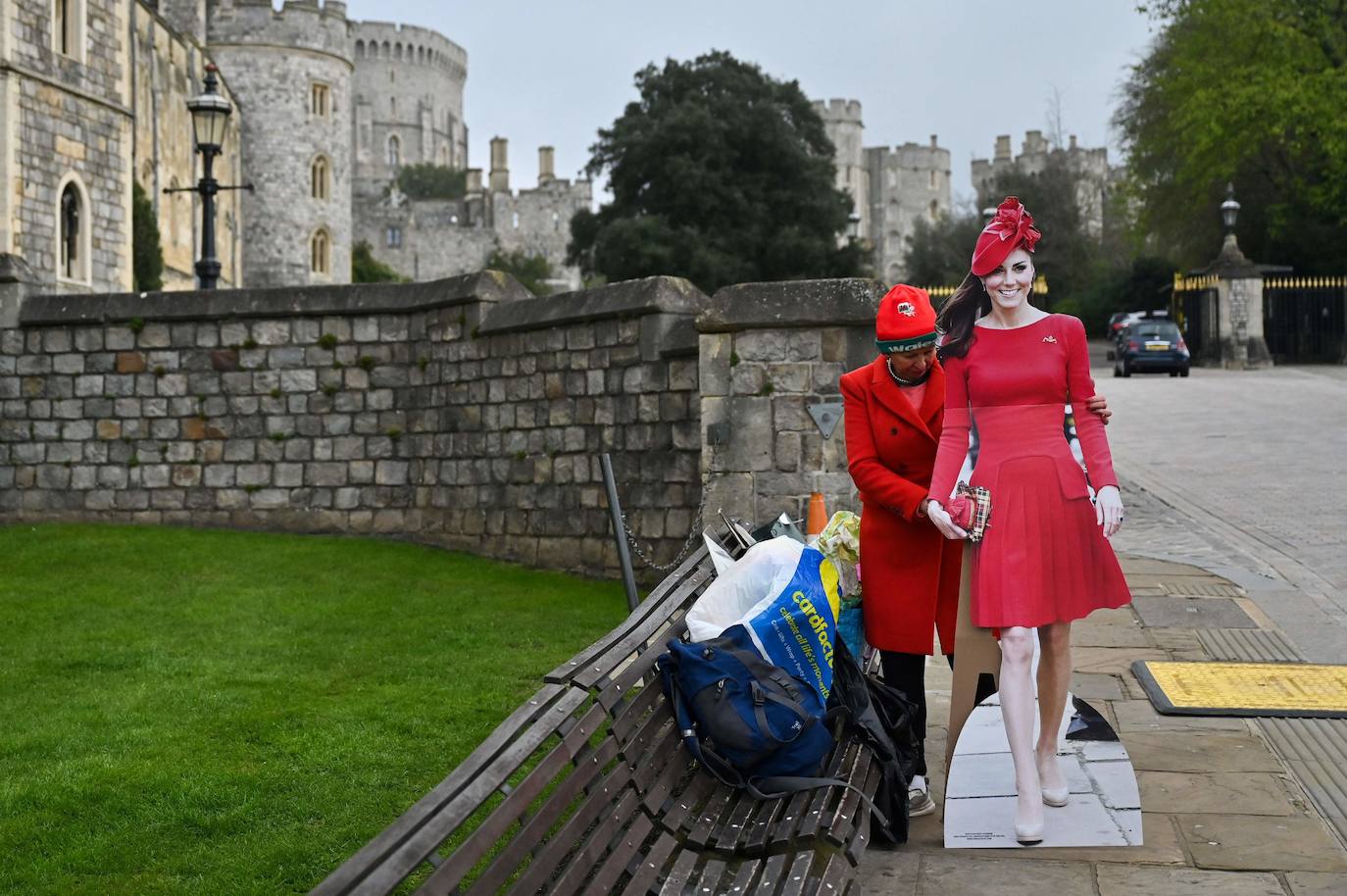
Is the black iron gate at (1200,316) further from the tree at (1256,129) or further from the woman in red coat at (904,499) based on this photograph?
the woman in red coat at (904,499)

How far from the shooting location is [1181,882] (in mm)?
4281

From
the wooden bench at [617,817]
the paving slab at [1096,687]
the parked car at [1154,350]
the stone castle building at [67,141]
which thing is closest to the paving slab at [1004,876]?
the wooden bench at [617,817]

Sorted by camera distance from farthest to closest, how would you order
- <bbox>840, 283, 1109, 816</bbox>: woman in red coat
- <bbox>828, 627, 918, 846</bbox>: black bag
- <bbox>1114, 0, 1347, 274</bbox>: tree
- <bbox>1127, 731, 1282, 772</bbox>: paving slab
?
<bbox>1114, 0, 1347, 274</bbox>: tree
<bbox>1127, 731, 1282, 772</bbox>: paving slab
<bbox>840, 283, 1109, 816</bbox>: woman in red coat
<bbox>828, 627, 918, 846</bbox>: black bag

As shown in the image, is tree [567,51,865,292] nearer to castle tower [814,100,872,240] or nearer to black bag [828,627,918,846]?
black bag [828,627,918,846]

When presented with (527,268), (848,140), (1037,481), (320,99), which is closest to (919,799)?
(1037,481)

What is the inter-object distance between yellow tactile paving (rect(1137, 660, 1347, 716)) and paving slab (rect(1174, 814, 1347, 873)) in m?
1.49

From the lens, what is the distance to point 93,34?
2714cm

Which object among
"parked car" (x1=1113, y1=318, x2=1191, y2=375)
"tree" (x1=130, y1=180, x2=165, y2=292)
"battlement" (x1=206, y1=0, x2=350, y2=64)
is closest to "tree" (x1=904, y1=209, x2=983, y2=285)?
"battlement" (x1=206, y1=0, x2=350, y2=64)

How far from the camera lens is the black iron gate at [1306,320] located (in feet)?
118

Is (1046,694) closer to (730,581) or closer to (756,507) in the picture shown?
(730,581)

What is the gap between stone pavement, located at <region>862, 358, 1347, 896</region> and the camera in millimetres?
4410

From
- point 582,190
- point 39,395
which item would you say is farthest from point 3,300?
point 582,190

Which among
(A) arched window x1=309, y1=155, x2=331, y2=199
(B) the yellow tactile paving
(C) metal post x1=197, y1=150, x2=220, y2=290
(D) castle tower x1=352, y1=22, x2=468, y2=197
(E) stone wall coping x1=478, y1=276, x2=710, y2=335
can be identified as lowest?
(B) the yellow tactile paving

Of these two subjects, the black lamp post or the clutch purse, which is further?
the black lamp post
